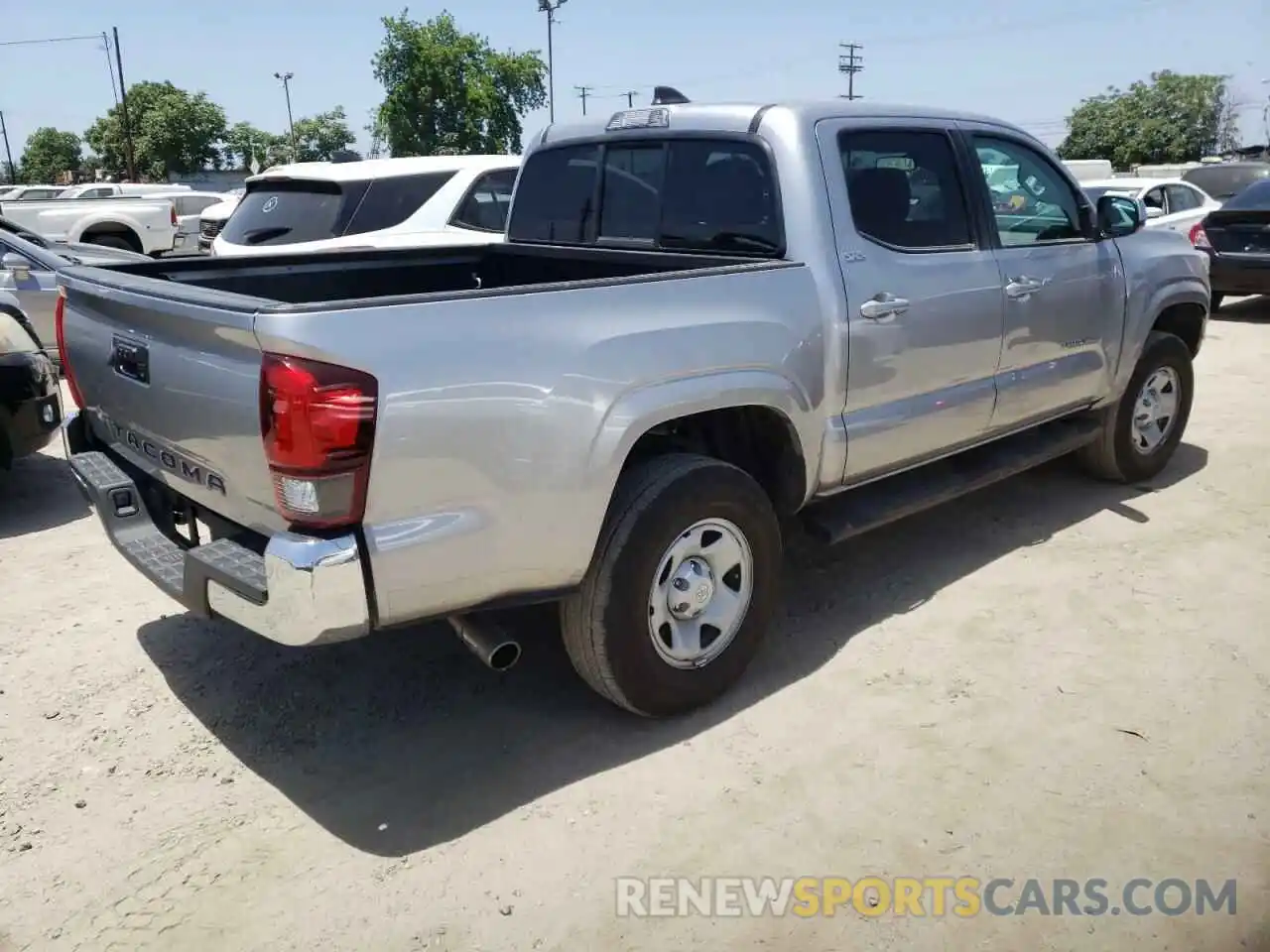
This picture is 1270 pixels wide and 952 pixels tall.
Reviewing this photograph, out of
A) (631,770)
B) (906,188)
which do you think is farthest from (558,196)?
(631,770)

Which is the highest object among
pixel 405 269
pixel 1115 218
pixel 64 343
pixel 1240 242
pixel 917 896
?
pixel 1115 218

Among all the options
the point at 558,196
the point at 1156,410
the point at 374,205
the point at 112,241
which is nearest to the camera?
the point at 558,196

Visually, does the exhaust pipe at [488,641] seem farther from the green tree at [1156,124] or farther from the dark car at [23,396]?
the green tree at [1156,124]

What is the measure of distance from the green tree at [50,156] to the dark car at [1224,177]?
87976 mm

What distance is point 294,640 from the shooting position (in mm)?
2621

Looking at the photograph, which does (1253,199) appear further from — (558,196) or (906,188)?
(558,196)

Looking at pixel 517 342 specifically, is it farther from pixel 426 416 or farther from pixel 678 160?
pixel 678 160

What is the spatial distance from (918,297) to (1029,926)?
2249 millimetres

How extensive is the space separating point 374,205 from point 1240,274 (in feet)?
30.7

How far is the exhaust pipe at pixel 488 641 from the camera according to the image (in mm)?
2865

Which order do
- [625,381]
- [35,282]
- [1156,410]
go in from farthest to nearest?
1. [35,282]
2. [1156,410]
3. [625,381]

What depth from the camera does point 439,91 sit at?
185 feet

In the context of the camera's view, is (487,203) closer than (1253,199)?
Yes

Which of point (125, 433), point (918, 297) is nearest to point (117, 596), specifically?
point (125, 433)
